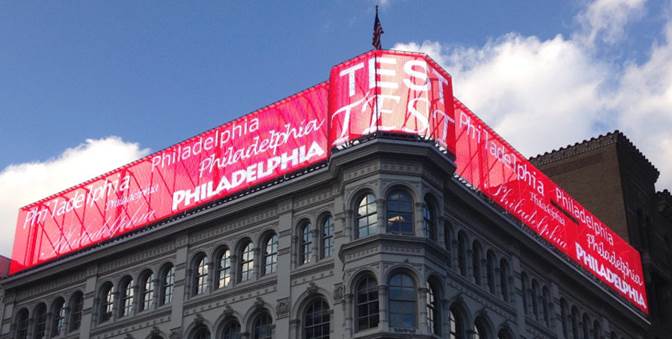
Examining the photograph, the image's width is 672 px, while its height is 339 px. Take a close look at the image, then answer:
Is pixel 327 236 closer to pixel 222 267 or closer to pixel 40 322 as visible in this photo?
pixel 222 267

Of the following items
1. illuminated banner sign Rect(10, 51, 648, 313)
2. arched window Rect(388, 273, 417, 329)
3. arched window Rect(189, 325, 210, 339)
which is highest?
illuminated banner sign Rect(10, 51, 648, 313)

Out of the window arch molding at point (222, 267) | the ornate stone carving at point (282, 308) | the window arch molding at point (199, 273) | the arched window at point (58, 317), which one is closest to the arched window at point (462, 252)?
the ornate stone carving at point (282, 308)

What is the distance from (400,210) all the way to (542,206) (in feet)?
55.2

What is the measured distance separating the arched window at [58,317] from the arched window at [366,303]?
21.3 meters

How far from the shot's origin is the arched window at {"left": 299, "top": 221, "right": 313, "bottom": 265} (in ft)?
152

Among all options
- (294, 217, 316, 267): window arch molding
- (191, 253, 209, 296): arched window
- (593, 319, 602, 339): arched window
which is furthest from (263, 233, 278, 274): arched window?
(593, 319, 602, 339): arched window

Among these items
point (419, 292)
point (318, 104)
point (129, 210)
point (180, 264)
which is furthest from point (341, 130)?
point (129, 210)

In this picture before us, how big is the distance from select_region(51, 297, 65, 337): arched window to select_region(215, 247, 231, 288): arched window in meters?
11.8

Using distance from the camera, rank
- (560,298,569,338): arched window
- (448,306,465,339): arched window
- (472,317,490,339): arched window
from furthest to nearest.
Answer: (560,298,569,338): arched window < (472,317,490,339): arched window < (448,306,465,339): arched window

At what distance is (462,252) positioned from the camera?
159ft

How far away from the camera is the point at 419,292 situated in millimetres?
41562

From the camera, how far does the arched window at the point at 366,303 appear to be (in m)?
41.5

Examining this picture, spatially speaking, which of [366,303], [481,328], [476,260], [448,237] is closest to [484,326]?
[481,328]

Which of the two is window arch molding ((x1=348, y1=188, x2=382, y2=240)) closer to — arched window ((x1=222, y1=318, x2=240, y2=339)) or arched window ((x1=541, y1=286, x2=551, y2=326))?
arched window ((x1=222, y1=318, x2=240, y2=339))
